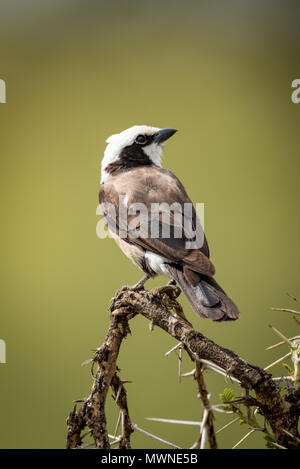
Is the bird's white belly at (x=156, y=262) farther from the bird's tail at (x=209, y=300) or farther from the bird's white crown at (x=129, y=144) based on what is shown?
the bird's white crown at (x=129, y=144)

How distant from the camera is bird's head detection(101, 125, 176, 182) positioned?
4.11 metres

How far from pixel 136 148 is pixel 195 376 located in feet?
7.30

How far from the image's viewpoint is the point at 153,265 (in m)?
3.16

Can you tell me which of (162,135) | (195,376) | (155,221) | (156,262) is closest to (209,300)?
(195,376)

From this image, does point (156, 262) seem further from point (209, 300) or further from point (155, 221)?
point (209, 300)

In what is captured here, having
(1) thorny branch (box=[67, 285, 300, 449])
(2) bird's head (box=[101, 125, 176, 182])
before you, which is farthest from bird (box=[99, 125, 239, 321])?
(1) thorny branch (box=[67, 285, 300, 449])

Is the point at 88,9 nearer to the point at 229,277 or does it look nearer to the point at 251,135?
the point at 251,135

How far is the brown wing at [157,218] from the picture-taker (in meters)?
2.89

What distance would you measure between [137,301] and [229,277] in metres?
3.36

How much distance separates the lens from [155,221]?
3.15 metres

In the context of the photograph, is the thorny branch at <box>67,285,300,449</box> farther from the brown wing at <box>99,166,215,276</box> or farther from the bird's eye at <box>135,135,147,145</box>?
the bird's eye at <box>135,135,147,145</box>

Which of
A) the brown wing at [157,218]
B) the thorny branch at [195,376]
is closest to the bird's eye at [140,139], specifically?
the brown wing at [157,218]
